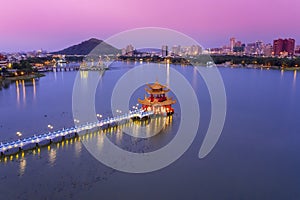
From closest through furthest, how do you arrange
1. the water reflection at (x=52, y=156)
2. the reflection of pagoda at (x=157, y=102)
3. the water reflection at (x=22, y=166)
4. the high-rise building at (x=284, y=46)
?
the water reflection at (x=22, y=166)
the water reflection at (x=52, y=156)
the reflection of pagoda at (x=157, y=102)
the high-rise building at (x=284, y=46)

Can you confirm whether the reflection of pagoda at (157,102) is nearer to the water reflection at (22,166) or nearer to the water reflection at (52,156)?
the water reflection at (52,156)

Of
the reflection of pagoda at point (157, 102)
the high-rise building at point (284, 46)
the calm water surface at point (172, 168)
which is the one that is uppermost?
the high-rise building at point (284, 46)

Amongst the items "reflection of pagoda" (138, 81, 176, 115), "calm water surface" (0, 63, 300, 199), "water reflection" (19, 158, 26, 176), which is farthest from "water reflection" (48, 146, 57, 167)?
"reflection of pagoda" (138, 81, 176, 115)

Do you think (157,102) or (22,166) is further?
(157,102)

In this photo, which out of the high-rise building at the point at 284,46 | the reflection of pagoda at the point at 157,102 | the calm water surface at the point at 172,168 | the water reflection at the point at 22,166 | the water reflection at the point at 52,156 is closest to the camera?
the calm water surface at the point at 172,168

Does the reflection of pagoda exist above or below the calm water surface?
above

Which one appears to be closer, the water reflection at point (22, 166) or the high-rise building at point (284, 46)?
the water reflection at point (22, 166)

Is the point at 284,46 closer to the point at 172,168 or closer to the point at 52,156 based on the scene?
the point at 172,168

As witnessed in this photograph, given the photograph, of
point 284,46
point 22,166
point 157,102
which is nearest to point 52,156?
point 22,166

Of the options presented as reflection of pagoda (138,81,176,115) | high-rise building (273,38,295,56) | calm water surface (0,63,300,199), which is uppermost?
high-rise building (273,38,295,56)

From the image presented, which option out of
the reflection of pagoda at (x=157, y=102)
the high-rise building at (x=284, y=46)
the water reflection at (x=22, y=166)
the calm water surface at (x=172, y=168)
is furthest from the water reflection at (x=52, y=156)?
the high-rise building at (x=284, y=46)

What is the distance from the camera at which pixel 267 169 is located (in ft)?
18.0

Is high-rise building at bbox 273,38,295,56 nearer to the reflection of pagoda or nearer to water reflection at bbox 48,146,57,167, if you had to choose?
the reflection of pagoda

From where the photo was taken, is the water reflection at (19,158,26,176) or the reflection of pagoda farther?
the reflection of pagoda
